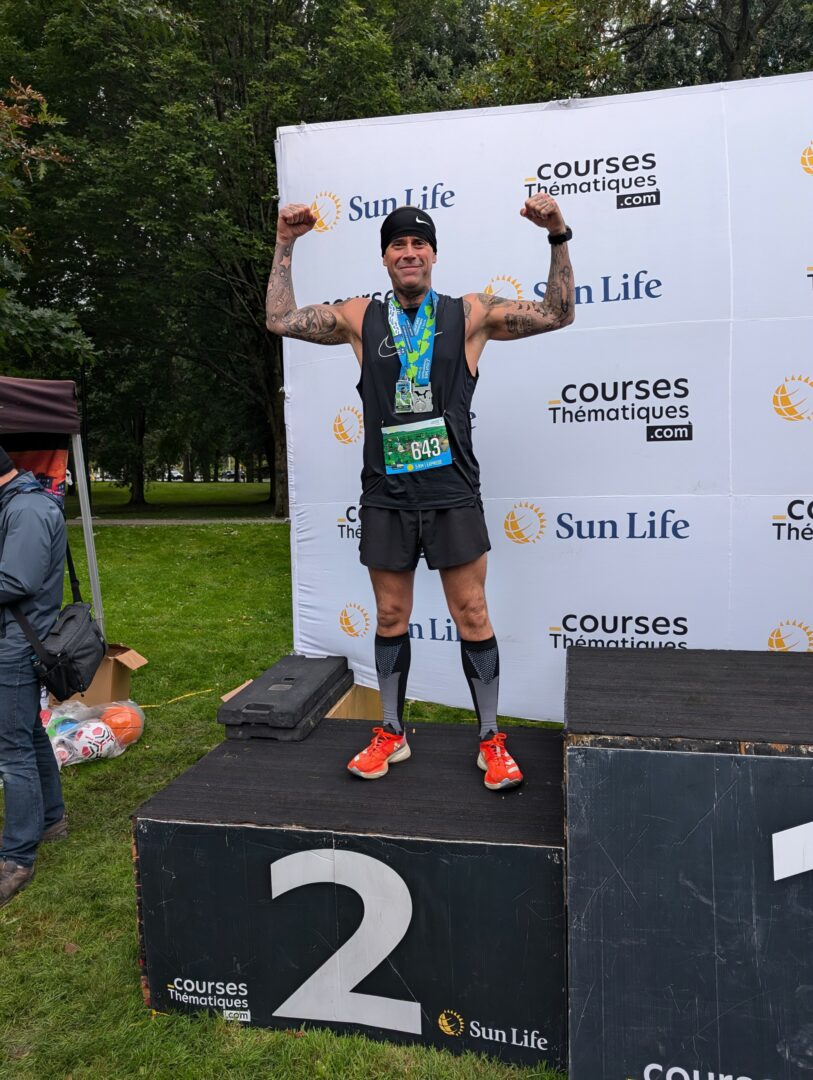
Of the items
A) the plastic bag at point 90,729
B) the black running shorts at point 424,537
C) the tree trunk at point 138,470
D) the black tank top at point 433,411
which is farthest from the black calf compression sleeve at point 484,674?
the tree trunk at point 138,470

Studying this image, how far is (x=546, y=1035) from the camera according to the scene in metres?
1.91

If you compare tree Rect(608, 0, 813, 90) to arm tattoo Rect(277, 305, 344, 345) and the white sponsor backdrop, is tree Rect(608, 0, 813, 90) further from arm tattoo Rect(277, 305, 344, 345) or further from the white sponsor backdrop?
arm tattoo Rect(277, 305, 344, 345)

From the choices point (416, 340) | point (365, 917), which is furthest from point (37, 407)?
point (365, 917)

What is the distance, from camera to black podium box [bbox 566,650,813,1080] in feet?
5.53

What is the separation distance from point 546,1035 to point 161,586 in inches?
283

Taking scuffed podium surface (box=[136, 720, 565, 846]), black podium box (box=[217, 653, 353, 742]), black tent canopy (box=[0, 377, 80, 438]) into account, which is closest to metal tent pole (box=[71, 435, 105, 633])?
black tent canopy (box=[0, 377, 80, 438])

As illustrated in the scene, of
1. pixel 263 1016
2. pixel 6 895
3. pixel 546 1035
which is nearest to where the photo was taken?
pixel 546 1035

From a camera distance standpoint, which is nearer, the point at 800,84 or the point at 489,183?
the point at 800,84

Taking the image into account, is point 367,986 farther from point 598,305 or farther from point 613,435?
point 598,305

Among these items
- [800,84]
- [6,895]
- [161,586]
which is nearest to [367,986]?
[6,895]

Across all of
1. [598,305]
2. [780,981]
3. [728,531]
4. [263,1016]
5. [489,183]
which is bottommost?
[263,1016]

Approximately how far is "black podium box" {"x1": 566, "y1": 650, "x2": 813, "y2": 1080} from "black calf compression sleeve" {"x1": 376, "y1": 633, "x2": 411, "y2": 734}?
0.93 m

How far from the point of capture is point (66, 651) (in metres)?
2.75

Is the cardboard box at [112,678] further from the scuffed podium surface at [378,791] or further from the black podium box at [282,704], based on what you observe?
the scuffed podium surface at [378,791]
